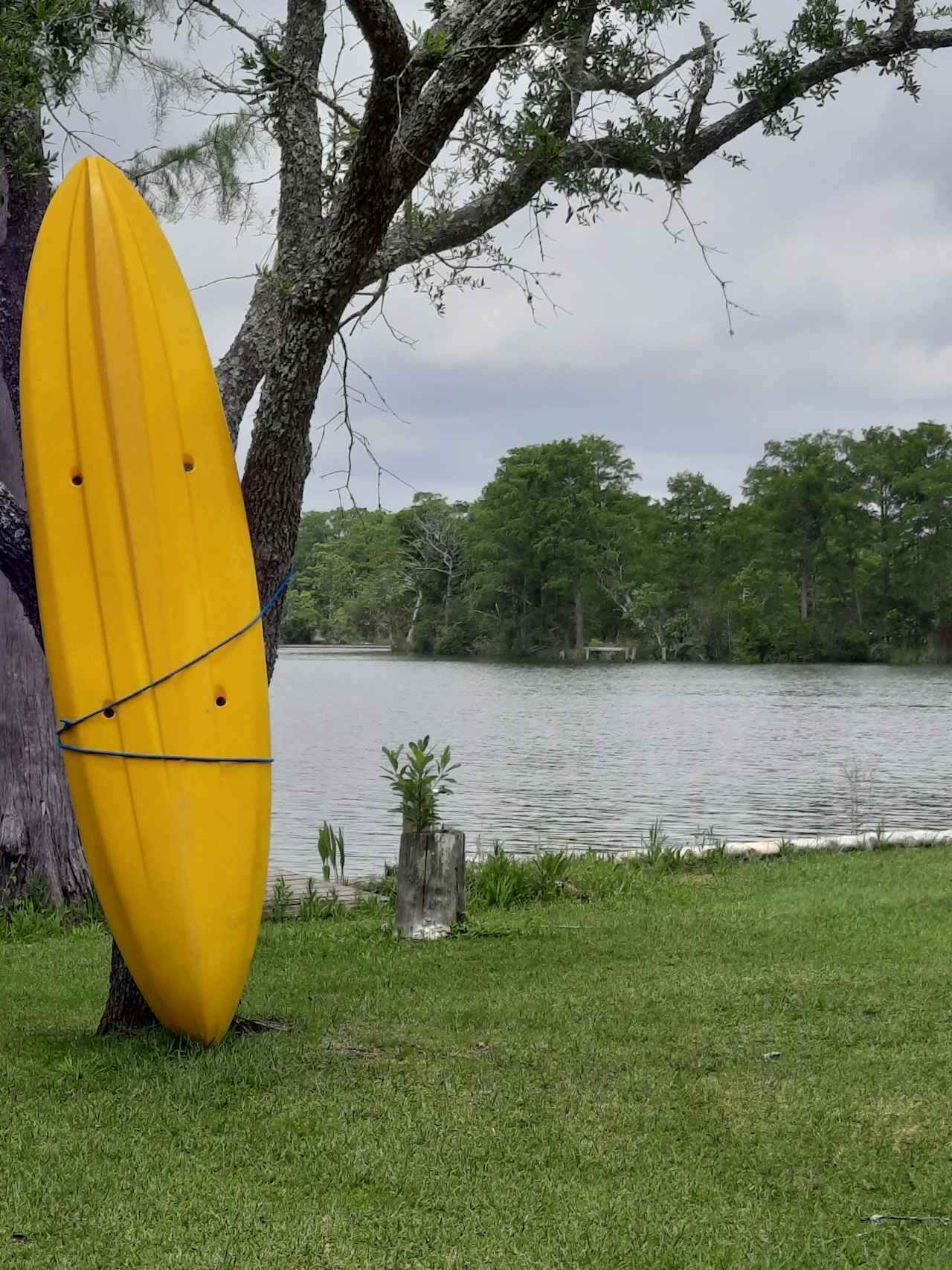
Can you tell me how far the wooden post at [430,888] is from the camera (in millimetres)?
7184

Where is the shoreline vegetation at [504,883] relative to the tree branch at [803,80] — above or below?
below

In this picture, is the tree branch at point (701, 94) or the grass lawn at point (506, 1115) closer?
the grass lawn at point (506, 1115)

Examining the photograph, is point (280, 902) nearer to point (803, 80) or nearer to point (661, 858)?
point (661, 858)

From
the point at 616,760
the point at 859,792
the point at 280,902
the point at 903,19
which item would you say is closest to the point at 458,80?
the point at 903,19

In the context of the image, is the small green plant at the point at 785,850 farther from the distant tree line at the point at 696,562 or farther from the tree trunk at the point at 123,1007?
the distant tree line at the point at 696,562

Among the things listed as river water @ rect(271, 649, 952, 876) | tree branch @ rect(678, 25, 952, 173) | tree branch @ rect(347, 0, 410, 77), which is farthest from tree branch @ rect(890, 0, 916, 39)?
river water @ rect(271, 649, 952, 876)

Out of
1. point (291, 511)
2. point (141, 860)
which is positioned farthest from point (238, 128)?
point (141, 860)

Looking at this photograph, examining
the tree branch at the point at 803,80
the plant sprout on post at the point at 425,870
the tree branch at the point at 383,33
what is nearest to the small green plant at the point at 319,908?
the plant sprout on post at the point at 425,870

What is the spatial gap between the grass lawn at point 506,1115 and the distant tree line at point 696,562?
58.2m

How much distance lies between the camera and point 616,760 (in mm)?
23047

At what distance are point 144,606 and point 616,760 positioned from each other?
62.4 feet

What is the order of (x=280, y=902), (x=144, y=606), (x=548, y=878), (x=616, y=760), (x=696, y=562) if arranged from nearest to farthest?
(x=144, y=606) → (x=280, y=902) → (x=548, y=878) → (x=616, y=760) → (x=696, y=562)

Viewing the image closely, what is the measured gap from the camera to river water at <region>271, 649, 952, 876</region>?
14.7 metres

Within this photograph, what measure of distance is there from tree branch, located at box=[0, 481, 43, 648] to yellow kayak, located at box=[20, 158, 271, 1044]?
16 cm
